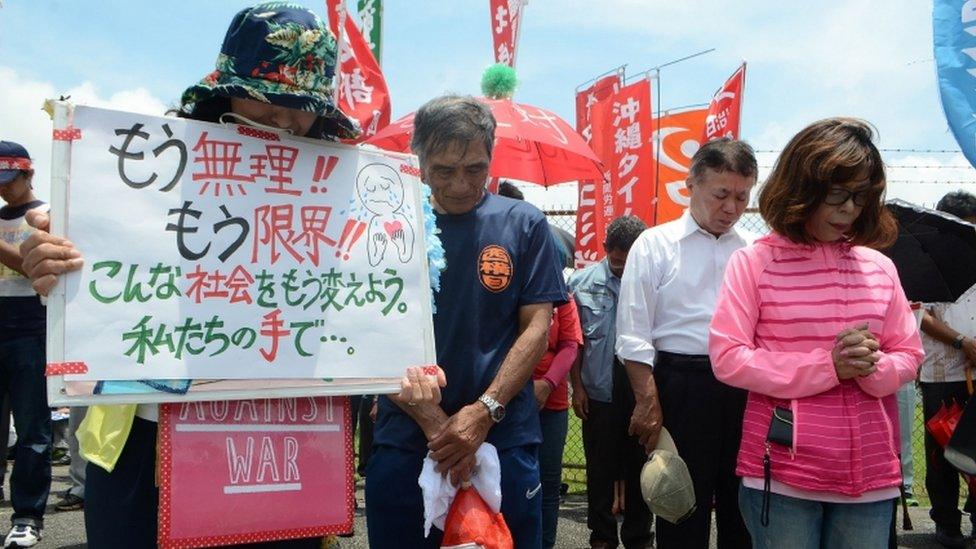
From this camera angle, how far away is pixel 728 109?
7195 mm

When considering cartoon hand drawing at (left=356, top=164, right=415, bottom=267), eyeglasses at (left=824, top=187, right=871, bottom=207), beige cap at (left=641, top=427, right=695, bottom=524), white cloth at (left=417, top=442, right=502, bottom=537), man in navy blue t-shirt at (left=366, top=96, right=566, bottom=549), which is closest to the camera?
cartoon hand drawing at (left=356, top=164, right=415, bottom=267)

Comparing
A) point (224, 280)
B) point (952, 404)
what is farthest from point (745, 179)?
point (952, 404)

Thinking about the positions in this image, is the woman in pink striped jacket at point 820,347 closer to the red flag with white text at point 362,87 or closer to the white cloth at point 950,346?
the white cloth at point 950,346

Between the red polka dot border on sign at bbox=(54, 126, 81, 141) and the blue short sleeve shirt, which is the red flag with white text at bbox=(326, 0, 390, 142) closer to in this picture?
the blue short sleeve shirt

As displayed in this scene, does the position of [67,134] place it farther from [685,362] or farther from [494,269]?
[685,362]

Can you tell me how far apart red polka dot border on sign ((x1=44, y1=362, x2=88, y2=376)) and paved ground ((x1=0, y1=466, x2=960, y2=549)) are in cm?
384

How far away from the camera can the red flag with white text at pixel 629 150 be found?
737cm

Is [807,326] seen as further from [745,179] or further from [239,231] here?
[239,231]

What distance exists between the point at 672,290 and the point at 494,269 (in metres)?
1.41

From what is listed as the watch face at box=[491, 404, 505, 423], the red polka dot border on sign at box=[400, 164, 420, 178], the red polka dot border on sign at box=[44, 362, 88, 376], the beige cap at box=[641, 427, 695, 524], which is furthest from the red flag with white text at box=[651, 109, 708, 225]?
the red polka dot border on sign at box=[44, 362, 88, 376]

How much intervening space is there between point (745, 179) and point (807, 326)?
46.3 inches

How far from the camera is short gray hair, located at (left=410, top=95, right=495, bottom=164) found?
2447 millimetres

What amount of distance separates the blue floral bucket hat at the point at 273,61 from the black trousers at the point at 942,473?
4.92 meters

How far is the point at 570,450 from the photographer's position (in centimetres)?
927
